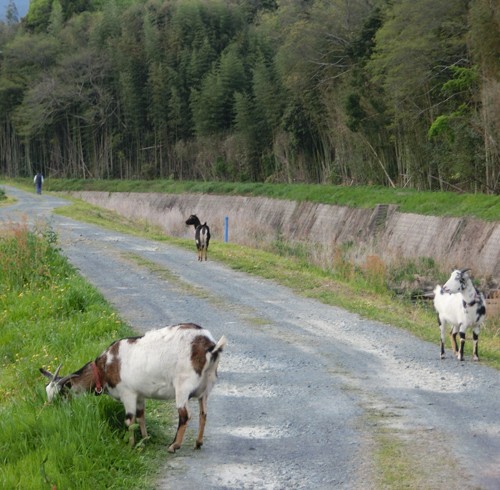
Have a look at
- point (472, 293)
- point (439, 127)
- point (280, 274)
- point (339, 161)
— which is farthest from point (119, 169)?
point (472, 293)

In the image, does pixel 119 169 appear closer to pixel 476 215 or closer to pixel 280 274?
pixel 476 215

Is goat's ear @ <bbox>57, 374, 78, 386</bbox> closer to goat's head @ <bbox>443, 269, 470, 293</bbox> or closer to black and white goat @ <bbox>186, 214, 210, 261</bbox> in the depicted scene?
goat's head @ <bbox>443, 269, 470, 293</bbox>

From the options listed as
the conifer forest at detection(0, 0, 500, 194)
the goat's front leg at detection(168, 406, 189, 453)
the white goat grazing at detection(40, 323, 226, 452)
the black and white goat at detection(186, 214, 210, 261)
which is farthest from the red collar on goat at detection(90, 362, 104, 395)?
the conifer forest at detection(0, 0, 500, 194)

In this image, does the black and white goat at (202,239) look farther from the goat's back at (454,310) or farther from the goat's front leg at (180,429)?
the goat's front leg at (180,429)

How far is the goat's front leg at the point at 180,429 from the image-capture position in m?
6.09

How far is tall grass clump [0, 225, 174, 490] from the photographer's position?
18.8 feet

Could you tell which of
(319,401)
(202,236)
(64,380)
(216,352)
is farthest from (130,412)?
(202,236)

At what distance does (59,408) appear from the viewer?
21.0ft

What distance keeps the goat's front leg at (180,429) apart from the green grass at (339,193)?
68.2ft

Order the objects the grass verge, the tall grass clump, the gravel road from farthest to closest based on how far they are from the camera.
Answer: the grass verge, the gravel road, the tall grass clump

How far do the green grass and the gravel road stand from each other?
15527 mm

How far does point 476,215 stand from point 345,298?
46.4 feet

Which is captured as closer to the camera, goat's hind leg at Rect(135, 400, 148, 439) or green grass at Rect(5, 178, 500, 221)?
goat's hind leg at Rect(135, 400, 148, 439)

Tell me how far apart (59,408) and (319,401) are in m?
2.59
